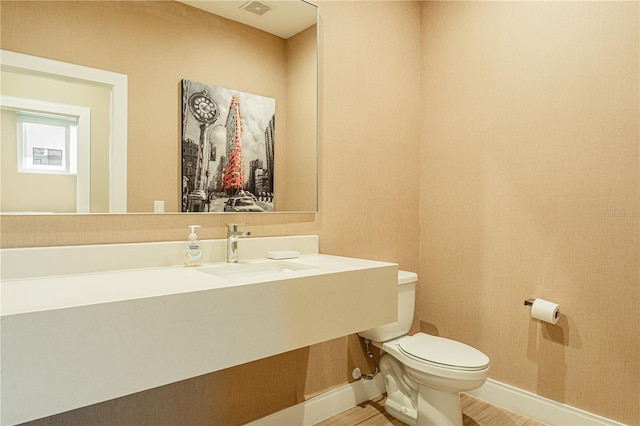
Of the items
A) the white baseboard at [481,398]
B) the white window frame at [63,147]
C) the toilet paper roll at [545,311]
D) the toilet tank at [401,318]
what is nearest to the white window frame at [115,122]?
the white window frame at [63,147]

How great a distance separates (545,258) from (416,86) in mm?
1269

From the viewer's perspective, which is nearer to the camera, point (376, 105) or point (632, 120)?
point (632, 120)

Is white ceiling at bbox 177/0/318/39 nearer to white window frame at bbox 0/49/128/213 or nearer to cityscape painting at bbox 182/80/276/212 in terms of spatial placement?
cityscape painting at bbox 182/80/276/212

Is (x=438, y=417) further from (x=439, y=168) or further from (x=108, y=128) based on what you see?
(x=108, y=128)

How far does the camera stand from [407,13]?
8.04 ft

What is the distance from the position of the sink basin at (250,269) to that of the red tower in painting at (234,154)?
1.08ft

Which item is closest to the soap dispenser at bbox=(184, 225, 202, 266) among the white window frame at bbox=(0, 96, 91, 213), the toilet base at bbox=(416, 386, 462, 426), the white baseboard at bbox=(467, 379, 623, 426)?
the white window frame at bbox=(0, 96, 91, 213)

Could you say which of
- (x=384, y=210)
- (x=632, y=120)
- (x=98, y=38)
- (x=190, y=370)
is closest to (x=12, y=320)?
(x=190, y=370)

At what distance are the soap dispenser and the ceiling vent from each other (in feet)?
3.17

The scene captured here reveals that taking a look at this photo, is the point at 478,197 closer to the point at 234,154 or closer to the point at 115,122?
the point at 234,154

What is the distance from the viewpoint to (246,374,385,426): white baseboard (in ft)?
5.93

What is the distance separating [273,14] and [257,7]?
9 cm

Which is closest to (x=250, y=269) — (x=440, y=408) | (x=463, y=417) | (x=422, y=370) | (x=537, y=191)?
(x=422, y=370)

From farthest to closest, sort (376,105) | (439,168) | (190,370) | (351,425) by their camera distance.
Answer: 1. (439,168)
2. (376,105)
3. (351,425)
4. (190,370)
